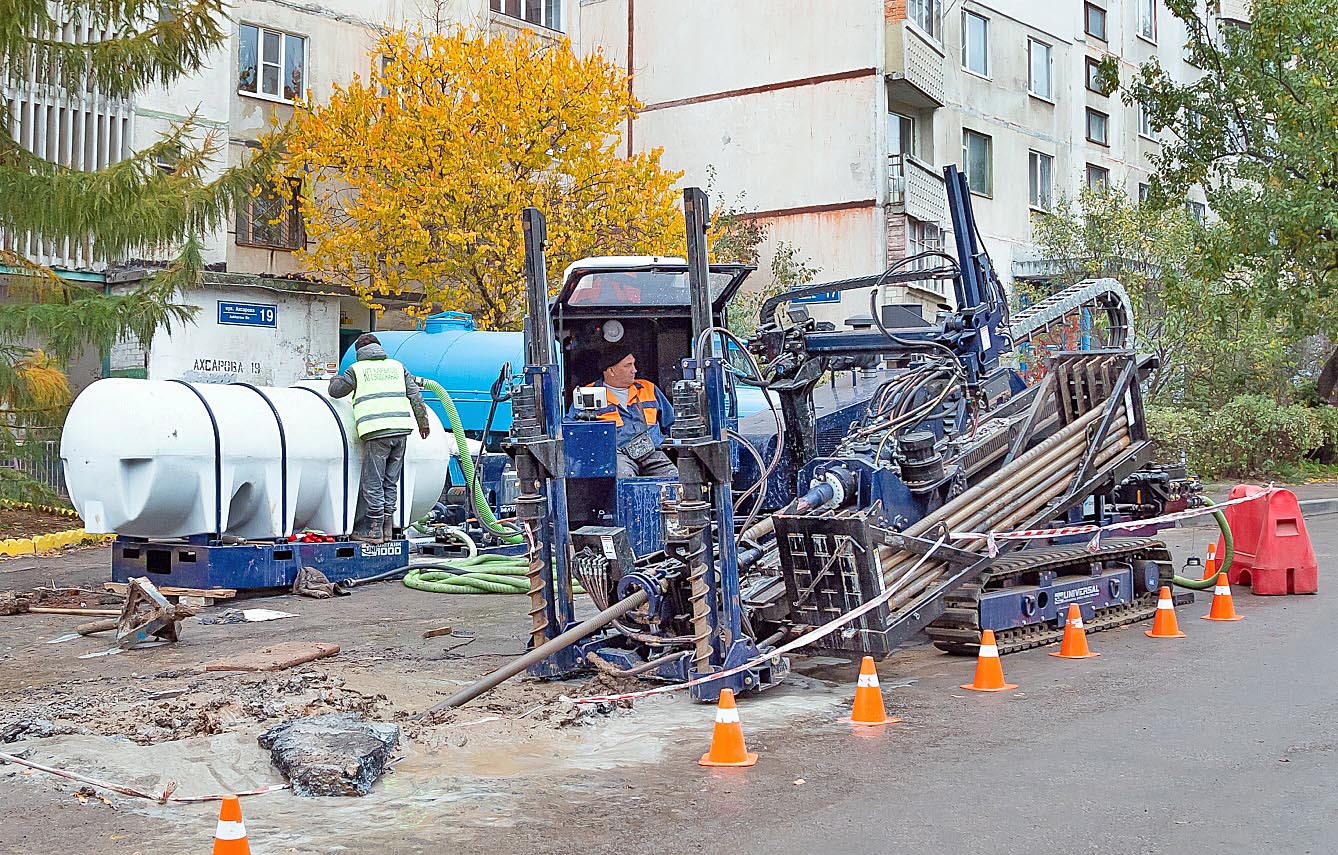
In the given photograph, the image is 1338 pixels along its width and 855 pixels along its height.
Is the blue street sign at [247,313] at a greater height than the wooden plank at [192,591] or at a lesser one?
greater

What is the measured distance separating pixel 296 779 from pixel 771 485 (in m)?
4.76

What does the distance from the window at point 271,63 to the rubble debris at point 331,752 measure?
21.2 metres

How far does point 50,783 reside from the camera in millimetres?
6039

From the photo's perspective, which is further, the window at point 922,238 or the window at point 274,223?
the window at point 922,238

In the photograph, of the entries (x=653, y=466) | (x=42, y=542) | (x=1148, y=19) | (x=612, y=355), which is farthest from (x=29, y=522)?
(x=1148, y=19)

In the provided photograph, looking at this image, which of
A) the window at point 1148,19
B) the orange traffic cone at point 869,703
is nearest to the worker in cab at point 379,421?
the orange traffic cone at point 869,703

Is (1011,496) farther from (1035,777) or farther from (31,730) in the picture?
(31,730)

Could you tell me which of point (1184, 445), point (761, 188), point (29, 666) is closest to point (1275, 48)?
point (1184, 445)

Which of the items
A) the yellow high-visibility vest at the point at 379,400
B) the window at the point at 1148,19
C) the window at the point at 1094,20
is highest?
the window at the point at 1148,19

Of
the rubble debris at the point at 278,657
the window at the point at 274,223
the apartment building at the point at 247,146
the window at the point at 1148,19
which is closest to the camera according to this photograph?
the rubble debris at the point at 278,657

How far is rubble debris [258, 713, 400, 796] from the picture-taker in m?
5.83

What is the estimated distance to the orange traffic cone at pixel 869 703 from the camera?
23.5ft

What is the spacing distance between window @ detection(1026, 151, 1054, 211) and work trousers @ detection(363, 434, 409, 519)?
84.2 ft

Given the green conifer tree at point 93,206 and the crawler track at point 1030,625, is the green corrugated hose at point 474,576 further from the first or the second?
the green conifer tree at point 93,206
